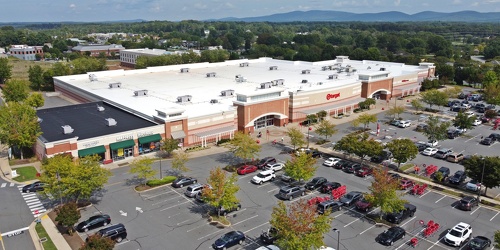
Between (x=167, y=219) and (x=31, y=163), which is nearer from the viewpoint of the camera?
(x=167, y=219)

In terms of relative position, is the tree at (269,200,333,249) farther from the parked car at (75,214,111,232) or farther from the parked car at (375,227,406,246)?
the parked car at (75,214,111,232)

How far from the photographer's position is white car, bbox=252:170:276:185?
4284cm

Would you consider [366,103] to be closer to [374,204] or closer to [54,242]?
[374,204]

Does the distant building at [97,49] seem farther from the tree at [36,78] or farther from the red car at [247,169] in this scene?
the red car at [247,169]

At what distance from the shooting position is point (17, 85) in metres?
79.3

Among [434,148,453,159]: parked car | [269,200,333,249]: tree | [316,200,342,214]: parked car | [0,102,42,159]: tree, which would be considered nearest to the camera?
[269,200,333,249]: tree

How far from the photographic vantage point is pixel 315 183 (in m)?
41.8

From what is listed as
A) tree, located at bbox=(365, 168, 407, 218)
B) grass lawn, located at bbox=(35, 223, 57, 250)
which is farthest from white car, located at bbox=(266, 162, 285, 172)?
grass lawn, located at bbox=(35, 223, 57, 250)

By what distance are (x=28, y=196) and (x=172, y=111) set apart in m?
20.3

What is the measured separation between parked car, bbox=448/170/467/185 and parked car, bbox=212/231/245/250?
84.4 ft

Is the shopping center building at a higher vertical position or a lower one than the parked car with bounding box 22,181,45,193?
higher

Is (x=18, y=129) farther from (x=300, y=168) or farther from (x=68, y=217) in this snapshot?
(x=300, y=168)

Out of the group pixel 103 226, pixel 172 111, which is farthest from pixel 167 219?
pixel 172 111

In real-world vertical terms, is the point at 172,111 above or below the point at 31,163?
above
